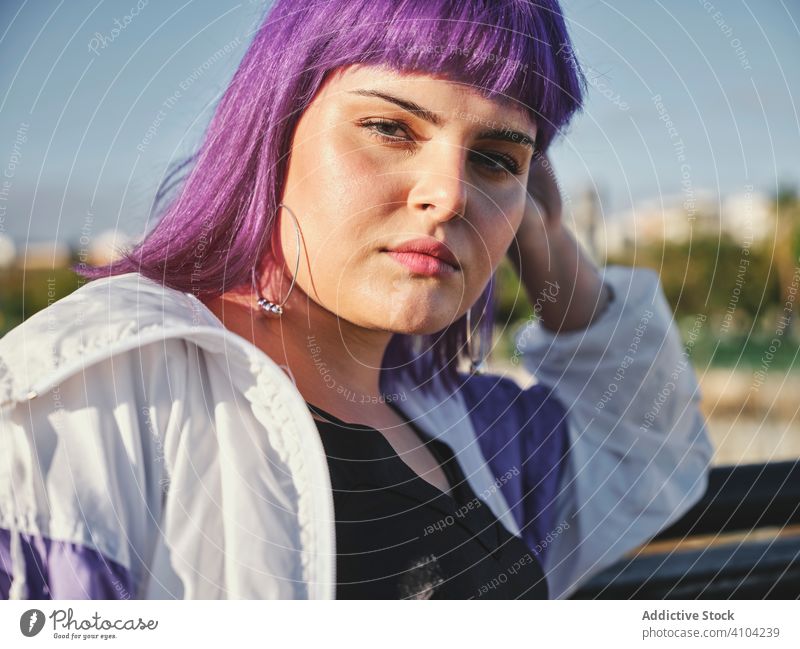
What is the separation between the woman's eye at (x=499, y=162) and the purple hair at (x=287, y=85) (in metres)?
0.04

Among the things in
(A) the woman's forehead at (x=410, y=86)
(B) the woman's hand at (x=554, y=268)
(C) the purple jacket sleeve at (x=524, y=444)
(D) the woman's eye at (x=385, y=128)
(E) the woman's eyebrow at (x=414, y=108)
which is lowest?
(C) the purple jacket sleeve at (x=524, y=444)

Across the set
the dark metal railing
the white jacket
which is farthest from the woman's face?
the dark metal railing

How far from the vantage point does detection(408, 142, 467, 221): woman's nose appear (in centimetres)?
58

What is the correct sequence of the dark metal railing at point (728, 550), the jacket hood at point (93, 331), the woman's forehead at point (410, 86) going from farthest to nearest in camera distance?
the dark metal railing at point (728, 550), the woman's forehead at point (410, 86), the jacket hood at point (93, 331)

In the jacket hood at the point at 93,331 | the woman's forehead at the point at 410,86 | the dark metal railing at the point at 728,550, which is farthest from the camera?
the dark metal railing at the point at 728,550

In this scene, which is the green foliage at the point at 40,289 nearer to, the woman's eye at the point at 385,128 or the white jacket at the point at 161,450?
the white jacket at the point at 161,450

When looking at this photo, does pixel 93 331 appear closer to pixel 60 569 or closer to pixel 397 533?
pixel 60 569

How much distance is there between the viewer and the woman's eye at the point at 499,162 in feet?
2.00

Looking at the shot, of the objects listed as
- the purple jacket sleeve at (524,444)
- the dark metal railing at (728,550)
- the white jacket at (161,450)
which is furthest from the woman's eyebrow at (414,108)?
the dark metal railing at (728,550)

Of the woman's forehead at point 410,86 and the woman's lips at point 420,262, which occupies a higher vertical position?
the woman's forehead at point 410,86

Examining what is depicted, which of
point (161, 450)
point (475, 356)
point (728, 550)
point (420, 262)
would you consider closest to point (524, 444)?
point (475, 356)
